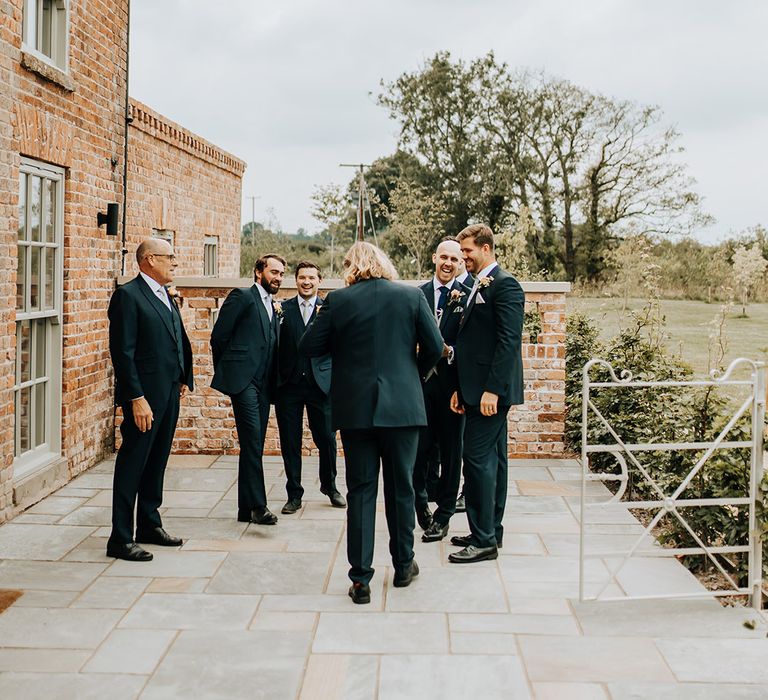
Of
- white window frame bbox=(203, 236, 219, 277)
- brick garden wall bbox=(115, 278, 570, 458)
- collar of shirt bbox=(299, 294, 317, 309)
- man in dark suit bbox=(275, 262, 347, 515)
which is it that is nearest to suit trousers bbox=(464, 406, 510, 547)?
man in dark suit bbox=(275, 262, 347, 515)

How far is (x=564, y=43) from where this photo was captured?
34438 mm

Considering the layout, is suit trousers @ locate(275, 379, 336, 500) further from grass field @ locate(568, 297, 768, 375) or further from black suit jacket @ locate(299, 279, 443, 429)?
grass field @ locate(568, 297, 768, 375)

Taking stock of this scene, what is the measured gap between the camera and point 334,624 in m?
4.72

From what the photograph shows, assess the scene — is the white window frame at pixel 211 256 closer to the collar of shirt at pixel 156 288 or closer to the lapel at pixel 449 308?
the lapel at pixel 449 308

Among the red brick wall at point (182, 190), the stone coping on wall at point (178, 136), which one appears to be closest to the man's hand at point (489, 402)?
the red brick wall at point (182, 190)

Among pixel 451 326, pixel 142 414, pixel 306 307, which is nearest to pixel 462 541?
pixel 451 326

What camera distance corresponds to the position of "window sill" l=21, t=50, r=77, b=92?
6.75m

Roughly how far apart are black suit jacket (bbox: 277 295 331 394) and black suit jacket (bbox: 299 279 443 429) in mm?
1752

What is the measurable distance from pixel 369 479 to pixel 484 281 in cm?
140

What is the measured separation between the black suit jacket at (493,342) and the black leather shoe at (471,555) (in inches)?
36.0

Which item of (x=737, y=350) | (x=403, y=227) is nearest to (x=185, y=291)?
(x=737, y=350)

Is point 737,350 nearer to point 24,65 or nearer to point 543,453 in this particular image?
point 543,453

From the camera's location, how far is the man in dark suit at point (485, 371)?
18.3 ft

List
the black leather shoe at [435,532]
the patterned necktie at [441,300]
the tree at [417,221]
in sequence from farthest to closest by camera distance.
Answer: the tree at [417,221] < the patterned necktie at [441,300] < the black leather shoe at [435,532]
